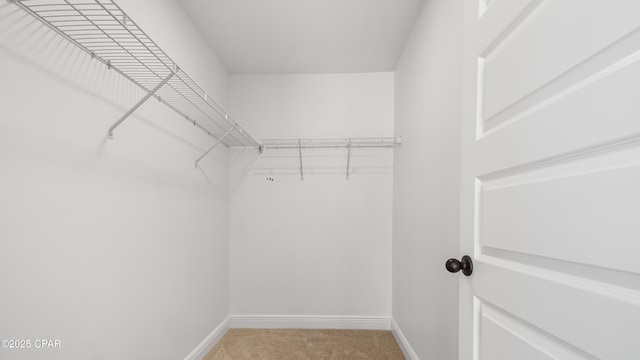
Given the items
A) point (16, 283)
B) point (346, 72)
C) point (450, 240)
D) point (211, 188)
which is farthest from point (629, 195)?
point (346, 72)

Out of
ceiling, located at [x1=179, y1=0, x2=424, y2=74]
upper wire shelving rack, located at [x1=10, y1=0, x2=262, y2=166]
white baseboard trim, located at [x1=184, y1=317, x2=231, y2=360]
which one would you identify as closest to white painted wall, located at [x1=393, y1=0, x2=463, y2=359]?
→ ceiling, located at [x1=179, y1=0, x2=424, y2=74]

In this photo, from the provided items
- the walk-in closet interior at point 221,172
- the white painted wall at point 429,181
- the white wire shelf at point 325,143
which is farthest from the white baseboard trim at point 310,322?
the white wire shelf at point 325,143

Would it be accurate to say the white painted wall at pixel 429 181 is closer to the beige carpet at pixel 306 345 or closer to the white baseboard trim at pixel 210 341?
the beige carpet at pixel 306 345

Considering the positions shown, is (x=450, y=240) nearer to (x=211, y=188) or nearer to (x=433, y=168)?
(x=433, y=168)

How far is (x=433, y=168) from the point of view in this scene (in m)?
1.59

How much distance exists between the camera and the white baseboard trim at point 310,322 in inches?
98.0

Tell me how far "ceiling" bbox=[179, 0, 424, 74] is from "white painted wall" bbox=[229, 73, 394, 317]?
21 centimetres

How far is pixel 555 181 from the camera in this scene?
0.54 m

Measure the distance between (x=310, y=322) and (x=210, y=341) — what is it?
86 cm

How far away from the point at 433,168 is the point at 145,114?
5.29 ft

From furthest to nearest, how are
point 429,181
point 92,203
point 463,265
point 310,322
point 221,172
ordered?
point 310,322 → point 221,172 → point 429,181 → point 92,203 → point 463,265

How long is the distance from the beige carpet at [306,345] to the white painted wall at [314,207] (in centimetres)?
18

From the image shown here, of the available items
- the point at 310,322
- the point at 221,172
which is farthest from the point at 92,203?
the point at 310,322

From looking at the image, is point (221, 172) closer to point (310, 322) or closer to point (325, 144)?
point (325, 144)
